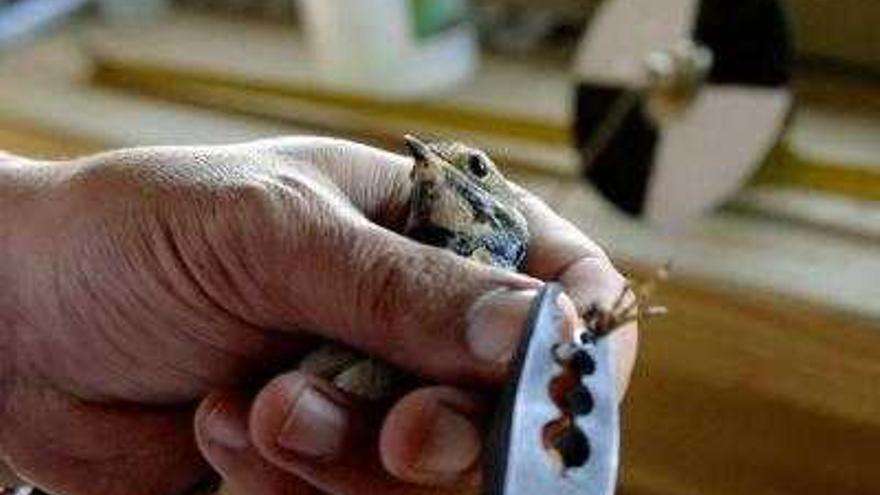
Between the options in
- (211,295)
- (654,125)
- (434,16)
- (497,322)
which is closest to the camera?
(497,322)

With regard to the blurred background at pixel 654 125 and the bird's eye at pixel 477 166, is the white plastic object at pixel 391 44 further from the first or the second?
the bird's eye at pixel 477 166

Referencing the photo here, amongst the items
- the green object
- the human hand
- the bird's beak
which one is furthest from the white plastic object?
the bird's beak

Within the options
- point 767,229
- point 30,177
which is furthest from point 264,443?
point 767,229

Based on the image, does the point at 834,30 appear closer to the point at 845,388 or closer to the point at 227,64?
the point at 845,388

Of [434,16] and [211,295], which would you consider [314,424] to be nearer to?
[211,295]

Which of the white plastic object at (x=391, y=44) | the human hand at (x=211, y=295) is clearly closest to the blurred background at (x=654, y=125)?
the white plastic object at (x=391, y=44)

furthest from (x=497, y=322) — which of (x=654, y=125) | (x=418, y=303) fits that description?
(x=654, y=125)

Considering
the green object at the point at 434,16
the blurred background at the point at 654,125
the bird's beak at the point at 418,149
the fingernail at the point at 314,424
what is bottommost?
the blurred background at the point at 654,125
